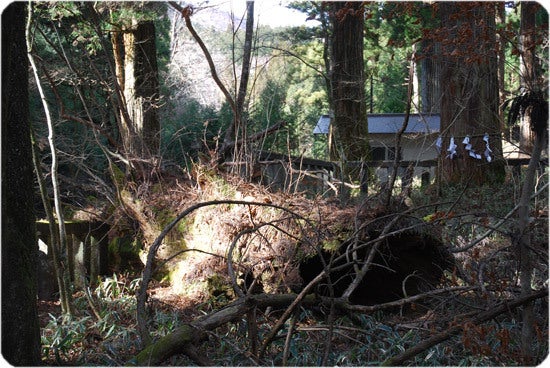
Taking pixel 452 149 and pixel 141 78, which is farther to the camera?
pixel 141 78

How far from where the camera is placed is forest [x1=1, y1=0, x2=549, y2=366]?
15.4 feet

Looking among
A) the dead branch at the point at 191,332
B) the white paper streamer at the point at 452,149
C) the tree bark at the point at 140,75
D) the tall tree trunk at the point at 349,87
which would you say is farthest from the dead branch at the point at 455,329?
the tall tree trunk at the point at 349,87

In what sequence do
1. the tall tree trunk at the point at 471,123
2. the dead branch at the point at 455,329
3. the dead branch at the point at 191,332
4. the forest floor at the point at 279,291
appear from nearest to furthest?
the dead branch at the point at 455,329 → the dead branch at the point at 191,332 → the forest floor at the point at 279,291 → the tall tree trunk at the point at 471,123

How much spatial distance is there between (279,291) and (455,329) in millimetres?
2900

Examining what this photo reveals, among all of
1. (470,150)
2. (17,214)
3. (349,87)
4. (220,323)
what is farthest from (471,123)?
(17,214)

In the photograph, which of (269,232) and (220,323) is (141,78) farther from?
(220,323)

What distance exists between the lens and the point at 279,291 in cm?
718

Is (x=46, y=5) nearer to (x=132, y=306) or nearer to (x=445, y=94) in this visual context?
(x=132, y=306)

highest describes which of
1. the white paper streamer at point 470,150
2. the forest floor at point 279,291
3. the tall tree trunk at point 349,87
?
the tall tree trunk at point 349,87

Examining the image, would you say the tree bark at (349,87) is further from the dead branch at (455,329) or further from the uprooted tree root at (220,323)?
the dead branch at (455,329)

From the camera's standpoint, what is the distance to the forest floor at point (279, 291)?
5098mm

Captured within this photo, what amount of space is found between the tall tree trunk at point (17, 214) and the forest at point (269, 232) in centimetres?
1

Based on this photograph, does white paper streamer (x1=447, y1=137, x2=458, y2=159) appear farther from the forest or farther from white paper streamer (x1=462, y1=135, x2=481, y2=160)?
white paper streamer (x1=462, y1=135, x2=481, y2=160)

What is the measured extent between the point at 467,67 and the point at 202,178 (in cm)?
525
